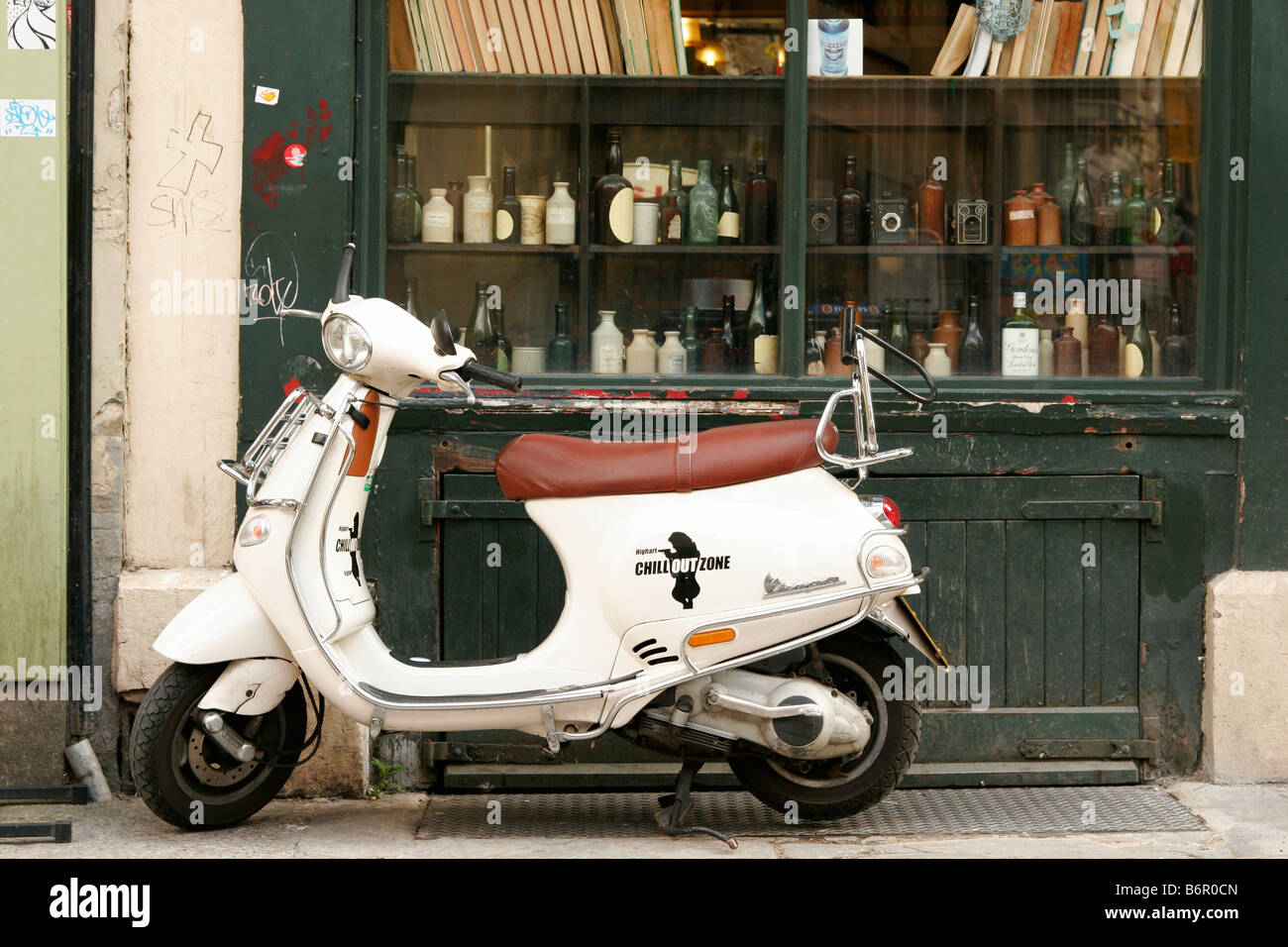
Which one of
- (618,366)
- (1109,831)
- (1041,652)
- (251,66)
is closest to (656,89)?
(618,366)

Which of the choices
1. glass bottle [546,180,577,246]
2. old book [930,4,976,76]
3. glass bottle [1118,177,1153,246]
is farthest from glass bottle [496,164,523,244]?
glass bottle [1118,177,1153,246]

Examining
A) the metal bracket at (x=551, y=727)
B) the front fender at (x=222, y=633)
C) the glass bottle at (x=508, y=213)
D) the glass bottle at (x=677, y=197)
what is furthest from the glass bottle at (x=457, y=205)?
the metal bracket at (x=551, y=727)

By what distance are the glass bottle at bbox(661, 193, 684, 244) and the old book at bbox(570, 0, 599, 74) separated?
53 centimetres

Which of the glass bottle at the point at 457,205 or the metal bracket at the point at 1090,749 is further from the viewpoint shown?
the glass bottle at the point at 457,205

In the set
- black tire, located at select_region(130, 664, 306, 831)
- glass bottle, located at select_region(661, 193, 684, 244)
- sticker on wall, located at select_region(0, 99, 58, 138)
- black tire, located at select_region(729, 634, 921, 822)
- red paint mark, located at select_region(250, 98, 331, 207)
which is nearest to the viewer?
black tire, located at select_region(130, 664, 306, 831)

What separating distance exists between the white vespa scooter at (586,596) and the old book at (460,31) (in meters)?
1.39

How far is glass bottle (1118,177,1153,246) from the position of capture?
5.18m

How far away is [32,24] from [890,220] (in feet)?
9.66

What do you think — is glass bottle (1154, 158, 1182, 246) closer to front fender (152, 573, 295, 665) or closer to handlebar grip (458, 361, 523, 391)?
handlebar grip (458, 361, 523, 391)

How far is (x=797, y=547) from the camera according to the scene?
397 cm

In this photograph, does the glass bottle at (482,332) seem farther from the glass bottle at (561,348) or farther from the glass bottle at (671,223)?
the glass bottle at (671,223)

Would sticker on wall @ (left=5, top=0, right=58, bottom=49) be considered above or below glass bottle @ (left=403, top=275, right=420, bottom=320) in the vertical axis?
above

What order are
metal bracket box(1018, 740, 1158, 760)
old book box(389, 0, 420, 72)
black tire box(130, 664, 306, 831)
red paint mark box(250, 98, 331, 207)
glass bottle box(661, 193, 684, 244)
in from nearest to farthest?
black tire box(130, 664, 306, 831), red paint mark box(250, 98, 331, 207), metal bracket box(1018, 740, 1158, 760), old book box(389, 0, 420, 72), glass bottle box(661, 193, 684, 244)

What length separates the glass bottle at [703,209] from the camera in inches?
205
